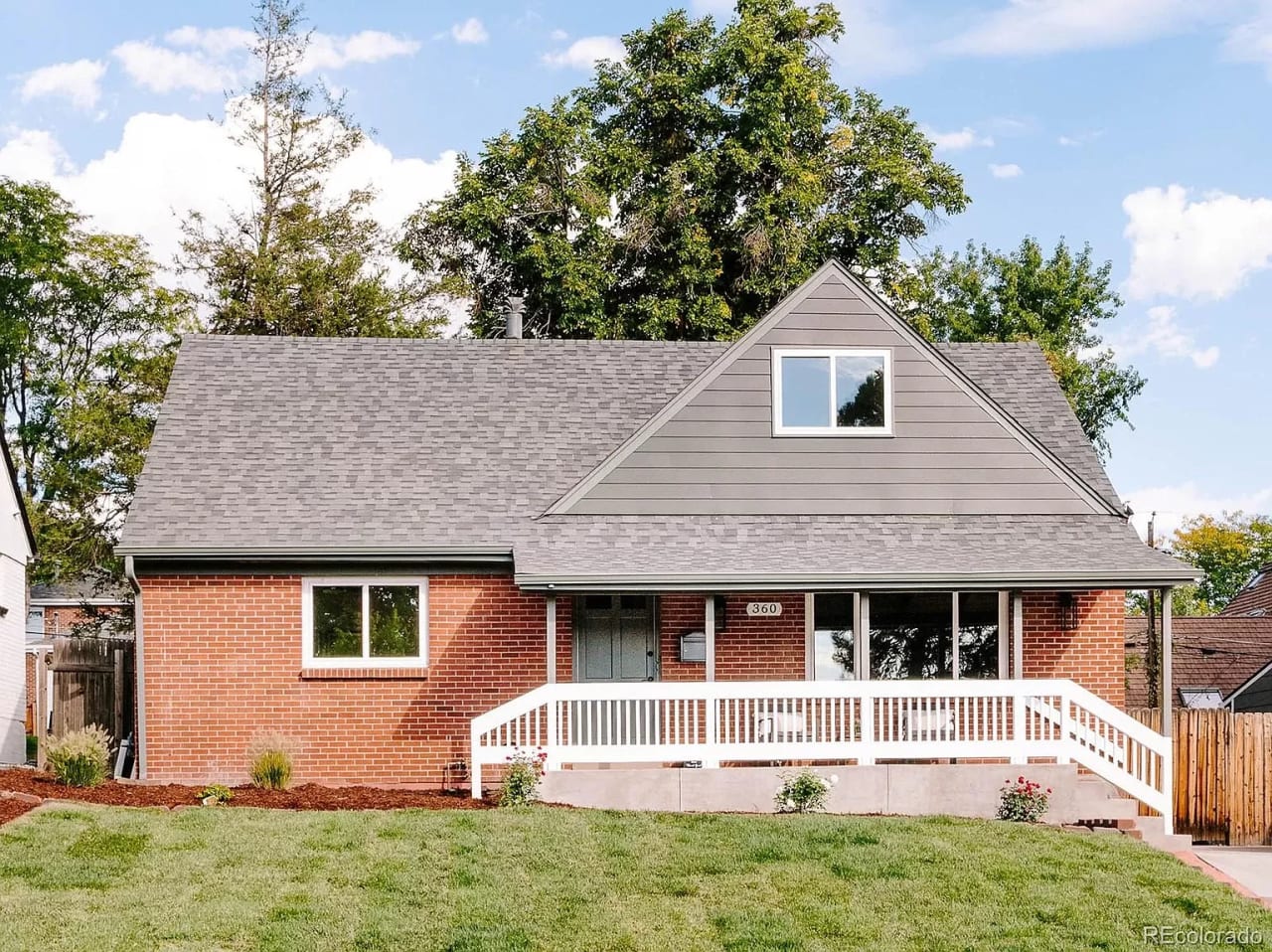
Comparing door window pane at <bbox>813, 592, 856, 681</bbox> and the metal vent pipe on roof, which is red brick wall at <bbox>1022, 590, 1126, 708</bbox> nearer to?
door window pane at <bbox>813, 592, 856, 681</bbox>

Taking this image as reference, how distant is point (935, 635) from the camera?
53.3ft

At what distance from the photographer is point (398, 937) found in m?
8.67

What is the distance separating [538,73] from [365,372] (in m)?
14.9

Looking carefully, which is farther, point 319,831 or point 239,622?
point 239,622

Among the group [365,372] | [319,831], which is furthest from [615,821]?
[365,372]

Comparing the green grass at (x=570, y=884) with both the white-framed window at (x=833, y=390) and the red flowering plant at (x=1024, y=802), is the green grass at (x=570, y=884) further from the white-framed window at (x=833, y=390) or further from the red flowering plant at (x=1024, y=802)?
the white-framed window at (x=833, y=390)

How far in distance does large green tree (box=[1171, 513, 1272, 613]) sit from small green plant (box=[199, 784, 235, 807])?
56.6 m

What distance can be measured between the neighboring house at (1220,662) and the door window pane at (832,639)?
2194cm

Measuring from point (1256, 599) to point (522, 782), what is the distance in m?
33.5

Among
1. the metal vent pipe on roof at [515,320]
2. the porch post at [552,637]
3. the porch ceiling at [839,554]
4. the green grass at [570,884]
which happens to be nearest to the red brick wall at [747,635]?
the porch ceiling at [839,554]

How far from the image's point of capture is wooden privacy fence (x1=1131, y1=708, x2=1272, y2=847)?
51.8 ft

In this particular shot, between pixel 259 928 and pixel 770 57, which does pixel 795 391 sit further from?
pixel 770 57

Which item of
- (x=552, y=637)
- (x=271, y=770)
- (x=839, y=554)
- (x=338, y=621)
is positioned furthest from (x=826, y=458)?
(x=271, y=770)

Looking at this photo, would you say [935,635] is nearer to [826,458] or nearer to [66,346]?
[826,458]
